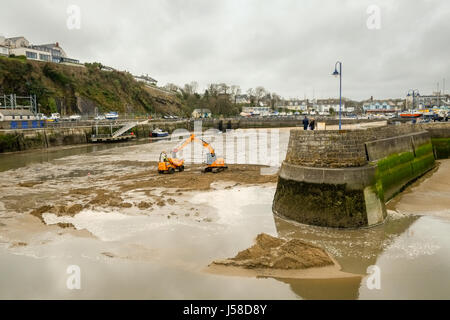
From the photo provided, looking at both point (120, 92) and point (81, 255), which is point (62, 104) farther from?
point (81, 255)

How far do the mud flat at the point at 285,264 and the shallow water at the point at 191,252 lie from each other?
28 cm

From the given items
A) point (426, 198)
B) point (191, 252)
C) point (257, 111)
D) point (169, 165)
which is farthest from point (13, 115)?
point (257, 111)

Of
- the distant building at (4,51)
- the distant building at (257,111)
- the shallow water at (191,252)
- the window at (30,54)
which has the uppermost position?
the window at (30,54)

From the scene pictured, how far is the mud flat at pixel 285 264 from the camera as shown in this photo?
8.45 m

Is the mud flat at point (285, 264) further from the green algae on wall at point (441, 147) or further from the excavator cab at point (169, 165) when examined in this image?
the green algae on wall at point (441, 147)

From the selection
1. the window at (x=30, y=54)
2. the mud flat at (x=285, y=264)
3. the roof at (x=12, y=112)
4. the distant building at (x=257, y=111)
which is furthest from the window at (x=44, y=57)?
the mud flat at (x=285, y=264)

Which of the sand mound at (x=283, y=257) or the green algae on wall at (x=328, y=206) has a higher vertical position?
the green algae on wall at (x=328, y=206)

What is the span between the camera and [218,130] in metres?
82.9

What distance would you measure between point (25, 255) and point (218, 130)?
73.9m

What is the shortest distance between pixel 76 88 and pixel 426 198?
76.5 meters

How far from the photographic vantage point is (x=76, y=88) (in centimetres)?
7581

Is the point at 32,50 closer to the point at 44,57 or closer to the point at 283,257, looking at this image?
the point at 44,57

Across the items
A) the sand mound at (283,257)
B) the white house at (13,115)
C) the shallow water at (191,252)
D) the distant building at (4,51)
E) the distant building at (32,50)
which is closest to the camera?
A: the shallow water at (191,252)
